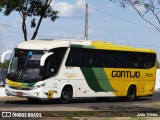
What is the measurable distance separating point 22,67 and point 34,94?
1.46 m

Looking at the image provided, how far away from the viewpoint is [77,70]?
27328 millimetres

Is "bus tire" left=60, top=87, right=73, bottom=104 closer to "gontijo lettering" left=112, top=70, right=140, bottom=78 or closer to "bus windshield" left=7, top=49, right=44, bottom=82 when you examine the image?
"bus windshield" left=7, top=49, right=44, bottom=82

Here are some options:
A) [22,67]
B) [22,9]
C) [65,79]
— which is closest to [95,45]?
[65,79]

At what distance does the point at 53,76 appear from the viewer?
25984mm

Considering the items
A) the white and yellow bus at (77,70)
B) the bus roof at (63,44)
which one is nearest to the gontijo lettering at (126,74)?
the white and yellow bus at (77,70)

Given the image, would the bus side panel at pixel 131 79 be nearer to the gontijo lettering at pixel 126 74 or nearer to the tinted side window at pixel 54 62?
the gontijo lettering at pixel 126 74

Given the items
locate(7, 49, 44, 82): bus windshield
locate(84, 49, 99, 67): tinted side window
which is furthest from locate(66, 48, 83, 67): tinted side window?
locate(7, 49, 44, 82): bus windshield

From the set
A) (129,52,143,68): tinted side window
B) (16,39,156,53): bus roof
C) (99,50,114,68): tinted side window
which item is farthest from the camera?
(129,52,143,68): tinted side window

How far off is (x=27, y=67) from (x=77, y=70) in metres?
3.07

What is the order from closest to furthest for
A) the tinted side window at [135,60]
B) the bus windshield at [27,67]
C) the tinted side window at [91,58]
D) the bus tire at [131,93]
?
1. the bus windshield at [27,67]
2. the tinted side window at [91,58]
3. the tinted side window at [135,60]
4. the bus tire at [131,93]

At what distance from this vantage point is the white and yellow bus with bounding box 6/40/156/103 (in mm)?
25438

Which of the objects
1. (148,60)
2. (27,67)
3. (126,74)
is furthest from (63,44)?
(148,60)

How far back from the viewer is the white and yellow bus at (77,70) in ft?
83.5

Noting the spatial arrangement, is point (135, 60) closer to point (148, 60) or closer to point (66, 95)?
point (148, 60)
